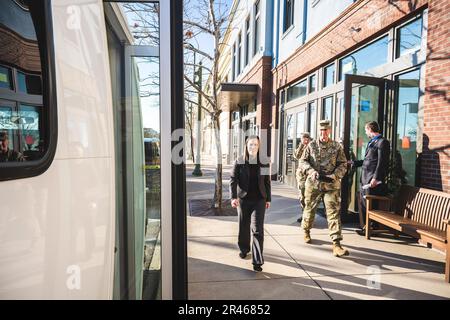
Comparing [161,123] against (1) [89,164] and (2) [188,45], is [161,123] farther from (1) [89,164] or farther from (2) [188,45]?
(2) [188,45]

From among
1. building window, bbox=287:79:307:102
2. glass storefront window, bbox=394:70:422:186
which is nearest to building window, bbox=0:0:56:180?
glass storefront window, bbox=394:70:422:186

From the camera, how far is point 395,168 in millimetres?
5395

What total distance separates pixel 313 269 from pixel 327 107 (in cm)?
529

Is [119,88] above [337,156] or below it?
above

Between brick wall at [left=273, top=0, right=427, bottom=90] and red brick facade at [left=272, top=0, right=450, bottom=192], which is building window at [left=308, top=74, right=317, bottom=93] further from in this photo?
red brick facade at [left=272, top=0, right=450, bottom=192]

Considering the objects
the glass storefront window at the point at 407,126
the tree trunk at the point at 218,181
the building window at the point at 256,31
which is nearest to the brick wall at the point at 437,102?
the glass storefront window at the point at 407,126

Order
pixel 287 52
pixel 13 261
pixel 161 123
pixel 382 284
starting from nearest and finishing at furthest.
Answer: pixel 13 261 < pixel 161 123 < pixel 382 284 < pixel 287 52

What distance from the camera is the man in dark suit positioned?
4.92 meters

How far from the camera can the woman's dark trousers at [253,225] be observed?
149 inches

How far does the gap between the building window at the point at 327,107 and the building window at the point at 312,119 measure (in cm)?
46

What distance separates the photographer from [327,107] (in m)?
8.12

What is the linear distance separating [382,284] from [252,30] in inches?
534

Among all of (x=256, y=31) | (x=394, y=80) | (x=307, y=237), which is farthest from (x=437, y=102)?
(x=256, y=31)

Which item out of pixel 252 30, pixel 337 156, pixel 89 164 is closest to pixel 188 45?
pixel 337 156
